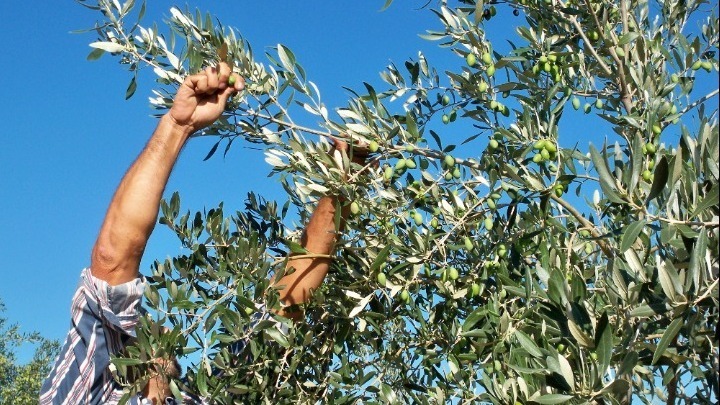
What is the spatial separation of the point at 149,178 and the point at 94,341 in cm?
65

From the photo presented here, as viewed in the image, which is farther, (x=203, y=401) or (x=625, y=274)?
(x=203, y=401)

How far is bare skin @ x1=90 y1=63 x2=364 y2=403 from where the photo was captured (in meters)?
2.94

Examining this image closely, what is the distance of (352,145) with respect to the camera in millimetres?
3154

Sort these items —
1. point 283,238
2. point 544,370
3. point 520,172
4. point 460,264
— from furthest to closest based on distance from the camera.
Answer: point 283,238 < point 460,264 < point 520,172 < point 544,370

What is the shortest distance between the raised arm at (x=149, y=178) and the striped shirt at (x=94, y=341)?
0.05m

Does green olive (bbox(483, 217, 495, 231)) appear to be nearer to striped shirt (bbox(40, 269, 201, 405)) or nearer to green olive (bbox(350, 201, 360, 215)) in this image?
green olive (bbox(350, 201, 360, 215))

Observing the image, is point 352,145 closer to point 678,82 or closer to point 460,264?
point 460,264

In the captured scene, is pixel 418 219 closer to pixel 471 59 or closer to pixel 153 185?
pixel 471 59

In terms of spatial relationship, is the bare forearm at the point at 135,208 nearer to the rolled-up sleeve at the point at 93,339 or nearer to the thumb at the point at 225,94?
the rolled-up sleeve at the point at 93,339

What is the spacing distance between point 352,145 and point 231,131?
56cm

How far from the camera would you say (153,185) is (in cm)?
298

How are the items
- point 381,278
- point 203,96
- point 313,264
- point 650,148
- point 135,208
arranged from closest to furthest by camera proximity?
point 650,148
point 135,208
point 381,278
point 203,96
point 313,264

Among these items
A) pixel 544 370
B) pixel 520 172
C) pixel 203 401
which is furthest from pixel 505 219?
pixel 203 401

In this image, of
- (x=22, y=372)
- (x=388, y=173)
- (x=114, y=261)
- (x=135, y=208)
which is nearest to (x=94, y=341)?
(x=114, y=261)
